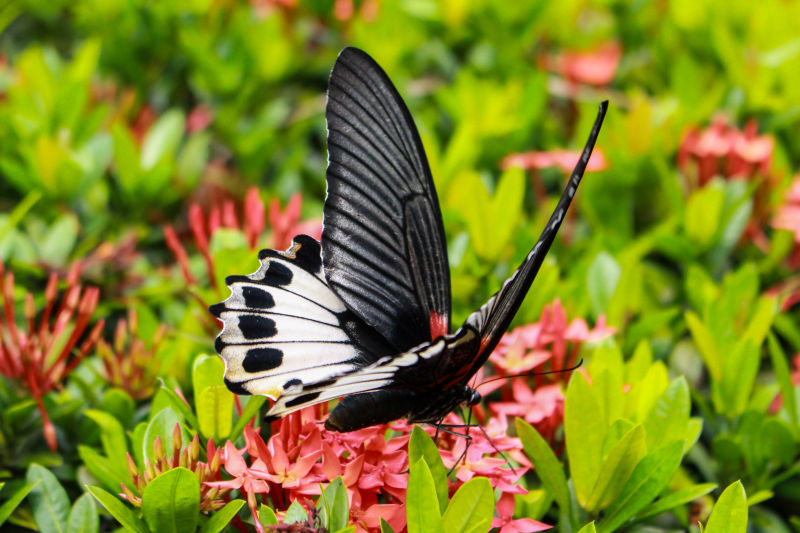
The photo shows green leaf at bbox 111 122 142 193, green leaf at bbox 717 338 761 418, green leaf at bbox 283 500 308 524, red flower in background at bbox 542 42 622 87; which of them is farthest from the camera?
red flower in background at bbox 542 42 622 87

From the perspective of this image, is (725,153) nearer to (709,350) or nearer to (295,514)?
(709,350)

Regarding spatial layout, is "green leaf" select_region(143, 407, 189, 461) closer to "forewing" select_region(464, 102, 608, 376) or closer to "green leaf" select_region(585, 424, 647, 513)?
"forewing" select_region(464, 102, 608, 376)

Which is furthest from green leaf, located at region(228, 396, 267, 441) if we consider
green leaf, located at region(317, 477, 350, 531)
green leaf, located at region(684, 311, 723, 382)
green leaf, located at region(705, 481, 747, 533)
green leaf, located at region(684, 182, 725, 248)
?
green leaf, located at region(684, 182, 725, 248)

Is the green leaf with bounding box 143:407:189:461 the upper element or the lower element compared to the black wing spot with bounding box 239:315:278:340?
lower

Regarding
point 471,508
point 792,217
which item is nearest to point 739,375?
point 792,217

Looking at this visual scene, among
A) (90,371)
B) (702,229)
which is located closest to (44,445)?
(90,371)
